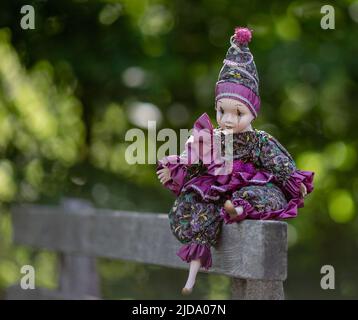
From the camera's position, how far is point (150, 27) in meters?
6.45

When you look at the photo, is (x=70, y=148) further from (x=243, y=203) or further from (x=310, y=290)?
(x=243, y=203)

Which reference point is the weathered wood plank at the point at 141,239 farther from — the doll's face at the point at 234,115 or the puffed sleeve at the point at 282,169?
the doll's face at the point at 234,115

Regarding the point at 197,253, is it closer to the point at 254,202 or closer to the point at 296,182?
the point at 254,202

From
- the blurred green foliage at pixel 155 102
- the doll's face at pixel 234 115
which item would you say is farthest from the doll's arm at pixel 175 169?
the blurred green foliage at pixel 155 102

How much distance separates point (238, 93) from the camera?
2.62 meters

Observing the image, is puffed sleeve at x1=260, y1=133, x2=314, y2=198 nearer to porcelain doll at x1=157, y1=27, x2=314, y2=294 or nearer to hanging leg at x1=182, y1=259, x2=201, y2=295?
porcelain doll at x1=157, y1=27, x2=314, y2=294

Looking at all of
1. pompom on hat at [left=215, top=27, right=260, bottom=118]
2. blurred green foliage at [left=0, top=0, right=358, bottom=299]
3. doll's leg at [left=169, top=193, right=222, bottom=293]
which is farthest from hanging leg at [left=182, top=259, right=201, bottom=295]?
blurred green foliage at [left=0, top=0, right=358, bottom=299]

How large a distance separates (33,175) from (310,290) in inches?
87.1

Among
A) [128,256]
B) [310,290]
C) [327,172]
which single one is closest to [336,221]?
[327,172]

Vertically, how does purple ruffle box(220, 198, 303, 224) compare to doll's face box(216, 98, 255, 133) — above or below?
below

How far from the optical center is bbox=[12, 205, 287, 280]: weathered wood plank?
260cm

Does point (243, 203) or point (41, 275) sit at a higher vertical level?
point (41, 275)

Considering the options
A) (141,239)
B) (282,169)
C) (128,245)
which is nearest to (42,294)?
(128,245)
